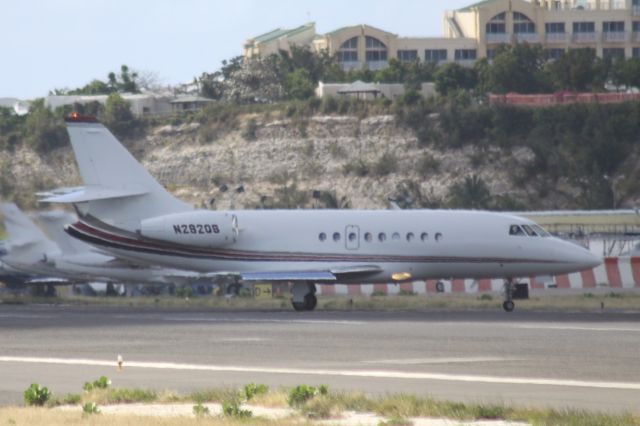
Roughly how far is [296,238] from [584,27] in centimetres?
10729

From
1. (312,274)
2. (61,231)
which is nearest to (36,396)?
(312,274)

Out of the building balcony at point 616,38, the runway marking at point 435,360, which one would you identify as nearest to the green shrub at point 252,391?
the runway marking at point 435,360

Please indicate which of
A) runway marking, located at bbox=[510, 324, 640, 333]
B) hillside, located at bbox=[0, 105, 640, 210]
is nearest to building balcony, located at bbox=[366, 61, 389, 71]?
hillside, located at bbox=[0, 105, 640, 210]

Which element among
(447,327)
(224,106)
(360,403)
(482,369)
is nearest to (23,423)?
(360,403)

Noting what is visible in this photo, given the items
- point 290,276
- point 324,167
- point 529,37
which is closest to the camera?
point 290,276

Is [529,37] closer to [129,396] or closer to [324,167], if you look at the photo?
[324,167]

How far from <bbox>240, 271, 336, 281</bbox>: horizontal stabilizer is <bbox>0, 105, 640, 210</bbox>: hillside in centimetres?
5176

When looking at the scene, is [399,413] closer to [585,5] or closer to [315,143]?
[315,143]

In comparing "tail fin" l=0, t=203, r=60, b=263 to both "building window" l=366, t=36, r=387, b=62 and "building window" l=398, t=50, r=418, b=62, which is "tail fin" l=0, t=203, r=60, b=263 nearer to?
"building window" l=398, t=50, r=418, b=62

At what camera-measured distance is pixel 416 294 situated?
55875mm

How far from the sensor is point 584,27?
14938cm

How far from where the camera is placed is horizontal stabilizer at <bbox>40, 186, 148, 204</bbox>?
46250 mm

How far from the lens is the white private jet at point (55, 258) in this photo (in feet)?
184

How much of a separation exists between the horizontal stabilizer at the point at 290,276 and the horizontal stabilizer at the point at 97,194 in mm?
4122
